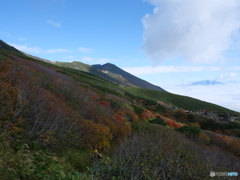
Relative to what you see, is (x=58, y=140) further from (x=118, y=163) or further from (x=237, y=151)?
(x=237, y=151)

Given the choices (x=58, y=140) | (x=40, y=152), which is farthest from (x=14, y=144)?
(x=58, y=140)

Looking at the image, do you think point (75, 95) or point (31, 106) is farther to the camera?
point (75, 95)

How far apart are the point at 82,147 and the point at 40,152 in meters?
3.48

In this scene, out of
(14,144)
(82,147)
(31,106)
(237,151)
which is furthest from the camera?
(237,151)

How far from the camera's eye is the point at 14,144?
6.34 meters

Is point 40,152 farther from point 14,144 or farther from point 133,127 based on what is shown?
point 133,127

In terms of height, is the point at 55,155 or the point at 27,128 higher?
the point at 27,128

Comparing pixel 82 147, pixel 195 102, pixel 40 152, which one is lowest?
pixel 82 147

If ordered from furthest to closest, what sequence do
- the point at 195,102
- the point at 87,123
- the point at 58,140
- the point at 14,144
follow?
1. the point at 195,102
2. the point at 87,123
3. the point at 58,140
4. the point at 14,144

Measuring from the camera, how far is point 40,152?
6801mm

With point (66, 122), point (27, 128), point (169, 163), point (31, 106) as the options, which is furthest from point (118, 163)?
point (31, 106)

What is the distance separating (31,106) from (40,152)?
2.66 meters


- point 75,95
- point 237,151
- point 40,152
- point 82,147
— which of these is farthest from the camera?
point 237,151

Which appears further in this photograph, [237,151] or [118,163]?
[237,151]
